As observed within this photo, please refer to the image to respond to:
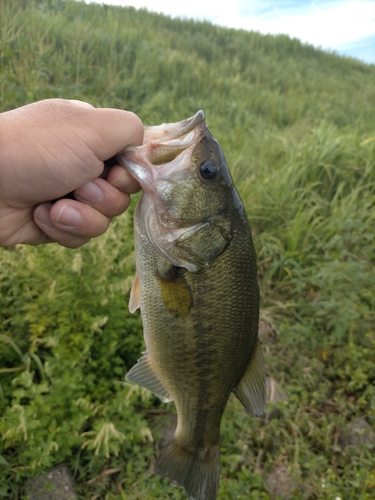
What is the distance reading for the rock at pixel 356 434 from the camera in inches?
112

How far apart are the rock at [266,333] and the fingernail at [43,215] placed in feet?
7.34

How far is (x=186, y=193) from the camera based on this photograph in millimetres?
1443

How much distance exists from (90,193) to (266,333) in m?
2.32

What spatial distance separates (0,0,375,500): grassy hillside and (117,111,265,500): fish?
103 centimetres

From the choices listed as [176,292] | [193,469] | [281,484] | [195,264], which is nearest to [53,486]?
[193,469]

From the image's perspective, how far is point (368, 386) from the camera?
10.3ft

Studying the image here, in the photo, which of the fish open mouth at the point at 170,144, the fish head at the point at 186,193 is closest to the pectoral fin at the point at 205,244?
the fish head at the point at 186,193

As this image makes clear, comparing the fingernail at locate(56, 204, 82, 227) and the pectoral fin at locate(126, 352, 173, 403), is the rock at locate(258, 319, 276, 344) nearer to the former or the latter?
the pectoral fin at locate(126, 352, 173, 403)

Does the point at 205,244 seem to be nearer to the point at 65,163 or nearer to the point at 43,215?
the point at 65,163

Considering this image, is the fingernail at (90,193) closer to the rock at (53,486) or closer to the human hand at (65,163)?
the human hand at (65,163)

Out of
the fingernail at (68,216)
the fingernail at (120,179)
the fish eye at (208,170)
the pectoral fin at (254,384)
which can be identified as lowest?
the pectoral fin at (254,384)

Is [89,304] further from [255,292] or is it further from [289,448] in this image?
[289,448]

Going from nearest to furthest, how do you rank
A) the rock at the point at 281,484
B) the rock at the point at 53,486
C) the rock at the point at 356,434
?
the rock at the point at 53,486 → the rock at the point at 281,484 → the rock at the point at 356,434

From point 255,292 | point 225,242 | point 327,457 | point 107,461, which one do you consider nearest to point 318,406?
point 327,457
